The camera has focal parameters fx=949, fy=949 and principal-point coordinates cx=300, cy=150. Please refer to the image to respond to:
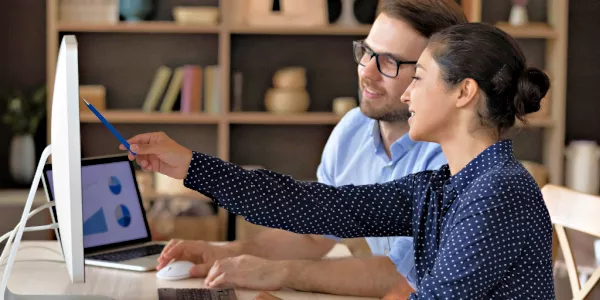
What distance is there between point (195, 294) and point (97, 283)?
0.25 meters

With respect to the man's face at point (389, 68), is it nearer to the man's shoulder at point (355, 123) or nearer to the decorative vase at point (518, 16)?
the man's shoulder at point (355, 123)

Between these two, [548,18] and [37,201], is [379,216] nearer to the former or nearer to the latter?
[37,201]

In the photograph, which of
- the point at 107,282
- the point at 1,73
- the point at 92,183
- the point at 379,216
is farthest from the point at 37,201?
the point at 379,216

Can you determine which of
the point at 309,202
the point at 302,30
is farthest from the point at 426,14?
the point at 302,30

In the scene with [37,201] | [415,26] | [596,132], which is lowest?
[37,201]

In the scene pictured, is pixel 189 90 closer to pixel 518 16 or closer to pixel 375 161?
pixel 518 16

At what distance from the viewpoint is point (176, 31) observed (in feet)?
14.6

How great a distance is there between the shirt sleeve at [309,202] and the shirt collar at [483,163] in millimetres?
237

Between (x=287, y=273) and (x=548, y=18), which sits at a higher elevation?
(x=548, y=18)

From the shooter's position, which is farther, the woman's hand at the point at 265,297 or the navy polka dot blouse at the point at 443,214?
the woman's hand at the point at 265,297

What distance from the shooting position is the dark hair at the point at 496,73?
1611mm

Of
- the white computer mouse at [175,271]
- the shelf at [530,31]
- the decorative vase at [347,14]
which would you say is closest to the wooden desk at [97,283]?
the white computer mouse at [175,271]

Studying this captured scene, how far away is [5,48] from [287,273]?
10.2 feet

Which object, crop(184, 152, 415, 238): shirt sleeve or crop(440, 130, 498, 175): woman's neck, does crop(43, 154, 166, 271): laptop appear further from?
crop(440, 130, 498, 175): woman's neck
